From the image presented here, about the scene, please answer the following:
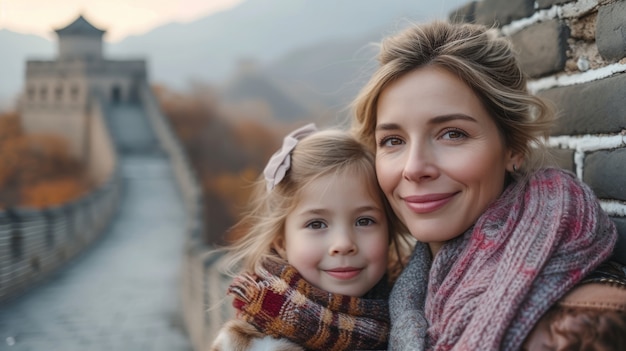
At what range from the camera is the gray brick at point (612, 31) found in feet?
6.78

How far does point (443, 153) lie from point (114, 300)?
1020 cm

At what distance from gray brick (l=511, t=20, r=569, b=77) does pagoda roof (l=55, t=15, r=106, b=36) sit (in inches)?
1868

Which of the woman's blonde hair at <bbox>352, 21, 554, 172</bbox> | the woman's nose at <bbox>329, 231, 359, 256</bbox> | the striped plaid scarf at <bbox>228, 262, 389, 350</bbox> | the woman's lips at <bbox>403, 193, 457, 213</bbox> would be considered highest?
the woman's blonde hair at <bbox>352, 21, 554, 172</bbox>

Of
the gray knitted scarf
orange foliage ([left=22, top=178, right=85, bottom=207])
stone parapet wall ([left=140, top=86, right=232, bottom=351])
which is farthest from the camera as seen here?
orange foliage ([left=22, top=178, right=85, bottom=207])

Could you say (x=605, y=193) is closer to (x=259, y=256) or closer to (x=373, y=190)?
(x=373, y=190)

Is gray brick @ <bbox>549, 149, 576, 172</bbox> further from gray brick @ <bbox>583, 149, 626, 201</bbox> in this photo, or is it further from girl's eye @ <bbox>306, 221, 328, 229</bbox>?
girl's eye @ <bbox>306, 221, 328, 229</bbox>

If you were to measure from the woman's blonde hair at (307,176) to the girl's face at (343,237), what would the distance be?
0.12ft

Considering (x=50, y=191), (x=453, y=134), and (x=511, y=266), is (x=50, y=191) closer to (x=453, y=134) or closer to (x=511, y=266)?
(x=453, y=134)

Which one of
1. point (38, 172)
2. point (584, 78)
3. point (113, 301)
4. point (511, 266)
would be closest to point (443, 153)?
point (511, 266)

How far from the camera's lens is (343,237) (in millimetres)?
2402

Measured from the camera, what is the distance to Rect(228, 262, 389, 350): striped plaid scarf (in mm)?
2268

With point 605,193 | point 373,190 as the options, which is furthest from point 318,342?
point 605,193

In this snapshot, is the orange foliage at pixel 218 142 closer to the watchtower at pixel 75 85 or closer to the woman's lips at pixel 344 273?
the watchtower at pixel 75 85

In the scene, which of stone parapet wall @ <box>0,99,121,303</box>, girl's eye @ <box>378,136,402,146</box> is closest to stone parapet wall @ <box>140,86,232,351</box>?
girl's eye @ <box>378,136,402,146</box>
